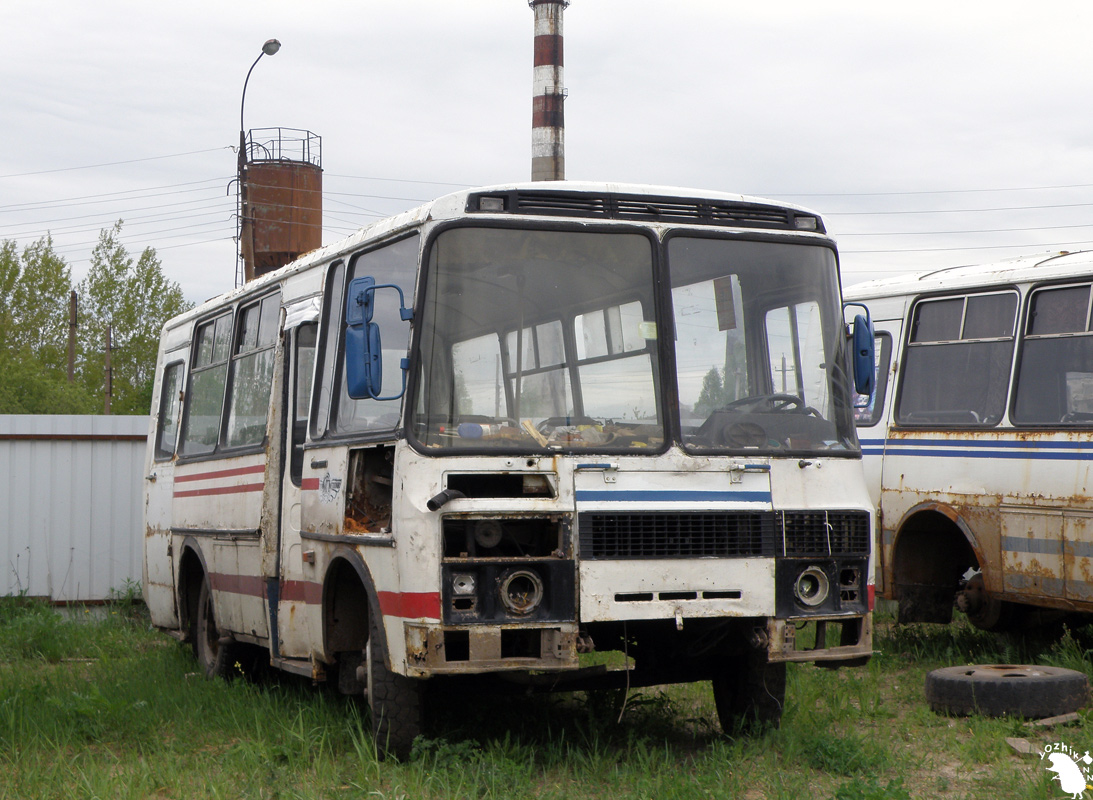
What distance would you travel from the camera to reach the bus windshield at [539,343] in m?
5.86

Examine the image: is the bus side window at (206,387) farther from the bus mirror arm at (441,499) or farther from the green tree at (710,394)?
the green tree at (710,394)

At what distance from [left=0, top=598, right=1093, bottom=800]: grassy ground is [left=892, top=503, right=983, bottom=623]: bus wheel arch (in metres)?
Result: 0.51

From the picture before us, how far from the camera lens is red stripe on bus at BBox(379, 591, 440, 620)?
18.5 feet

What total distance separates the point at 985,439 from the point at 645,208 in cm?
383

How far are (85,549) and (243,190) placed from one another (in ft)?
70.3

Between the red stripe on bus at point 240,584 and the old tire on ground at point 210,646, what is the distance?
211mm

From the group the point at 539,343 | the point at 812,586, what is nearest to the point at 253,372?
the point at 539,343

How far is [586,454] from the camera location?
5895mm

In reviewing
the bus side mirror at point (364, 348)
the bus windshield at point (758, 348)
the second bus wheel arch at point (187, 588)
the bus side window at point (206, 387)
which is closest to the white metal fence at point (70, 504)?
the bus side window at point (206, 387)

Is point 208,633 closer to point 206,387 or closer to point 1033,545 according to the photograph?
point 206,387

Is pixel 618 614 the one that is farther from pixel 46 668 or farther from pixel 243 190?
pixel 243 190

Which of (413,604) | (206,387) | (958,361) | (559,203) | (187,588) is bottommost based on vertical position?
(187,588)

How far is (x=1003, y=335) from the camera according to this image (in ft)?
29.8

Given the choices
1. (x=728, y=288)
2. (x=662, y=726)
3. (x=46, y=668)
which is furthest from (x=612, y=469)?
(x=46, y=668)
